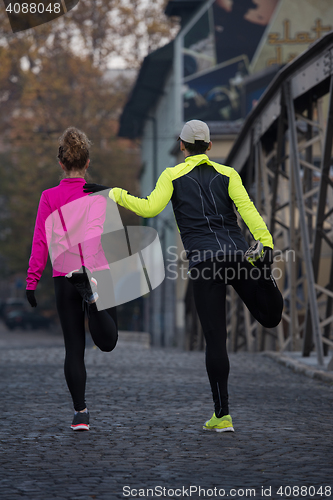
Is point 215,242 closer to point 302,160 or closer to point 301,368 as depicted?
point 301,368

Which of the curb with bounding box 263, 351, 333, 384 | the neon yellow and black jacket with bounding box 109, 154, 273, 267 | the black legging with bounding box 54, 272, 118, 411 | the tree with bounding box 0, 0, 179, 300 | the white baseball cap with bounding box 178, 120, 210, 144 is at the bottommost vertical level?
the curb with bounding box 263, 351, 333, 384

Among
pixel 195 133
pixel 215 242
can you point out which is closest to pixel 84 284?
pixel 215 242

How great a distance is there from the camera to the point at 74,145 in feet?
16.7

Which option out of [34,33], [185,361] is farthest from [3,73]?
[185,361]

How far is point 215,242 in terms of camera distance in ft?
15.9

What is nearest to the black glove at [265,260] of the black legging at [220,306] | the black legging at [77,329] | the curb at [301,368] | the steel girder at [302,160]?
the black legging at [220,306]

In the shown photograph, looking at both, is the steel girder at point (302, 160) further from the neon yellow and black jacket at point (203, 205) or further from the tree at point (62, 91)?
the tree at point (62, 91)

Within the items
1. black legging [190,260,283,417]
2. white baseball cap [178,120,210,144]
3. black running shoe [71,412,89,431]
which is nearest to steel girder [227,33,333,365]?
white baseball cap [178,120,210,144]

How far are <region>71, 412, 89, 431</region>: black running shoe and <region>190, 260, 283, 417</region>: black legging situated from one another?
83cm

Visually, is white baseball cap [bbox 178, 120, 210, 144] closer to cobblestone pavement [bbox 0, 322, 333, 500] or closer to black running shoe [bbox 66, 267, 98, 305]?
black running shoe [bbox 66, 267, 98, 305]

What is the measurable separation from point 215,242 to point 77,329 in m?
1.03

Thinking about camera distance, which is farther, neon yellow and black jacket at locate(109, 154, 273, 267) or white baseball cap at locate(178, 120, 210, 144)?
white baseball cap at locate(178, 120, 210, 144)

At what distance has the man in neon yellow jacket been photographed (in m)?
4.80

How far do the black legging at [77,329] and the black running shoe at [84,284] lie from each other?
106mm
